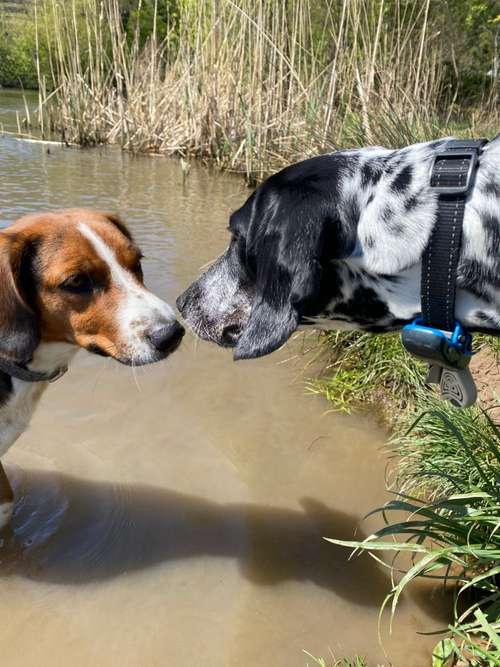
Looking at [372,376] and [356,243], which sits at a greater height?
[356,243]

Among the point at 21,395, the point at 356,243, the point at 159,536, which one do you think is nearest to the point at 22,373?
the point at 21,395

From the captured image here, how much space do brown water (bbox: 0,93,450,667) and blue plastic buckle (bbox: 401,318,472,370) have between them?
1223 millimetres

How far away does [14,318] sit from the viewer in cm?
241

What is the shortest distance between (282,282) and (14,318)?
3.84 feet

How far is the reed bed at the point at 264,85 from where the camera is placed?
21.4ft

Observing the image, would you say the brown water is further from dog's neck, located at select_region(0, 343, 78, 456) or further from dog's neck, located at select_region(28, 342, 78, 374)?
dog's neck, located at select_region(28, 342, 78, 374)

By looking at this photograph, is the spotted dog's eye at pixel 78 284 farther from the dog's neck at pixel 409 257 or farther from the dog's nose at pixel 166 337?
the dog's neck at pixel 409 257

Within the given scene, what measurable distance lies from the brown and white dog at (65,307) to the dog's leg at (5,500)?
0.08 feet

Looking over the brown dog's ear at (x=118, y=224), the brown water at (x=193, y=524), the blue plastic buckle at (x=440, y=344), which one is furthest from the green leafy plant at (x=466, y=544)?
the brown dog's ear at (x=118, y=224)


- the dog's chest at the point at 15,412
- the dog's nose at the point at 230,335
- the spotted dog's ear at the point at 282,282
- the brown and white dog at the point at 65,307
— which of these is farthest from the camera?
the dog's chest at the point at 15,412

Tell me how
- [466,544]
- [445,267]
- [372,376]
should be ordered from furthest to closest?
[372,376] < [466,544] < [445,267]

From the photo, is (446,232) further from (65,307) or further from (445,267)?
(65,307)

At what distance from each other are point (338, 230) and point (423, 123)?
4.34 m

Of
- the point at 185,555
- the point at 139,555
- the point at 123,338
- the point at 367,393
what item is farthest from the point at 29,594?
the point at 367,393
